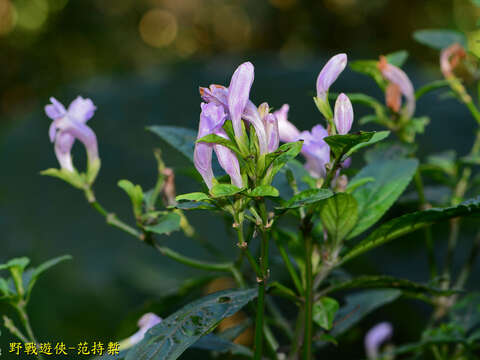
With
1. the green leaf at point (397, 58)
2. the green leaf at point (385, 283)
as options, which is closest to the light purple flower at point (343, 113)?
the green leaf at point (385, 283)

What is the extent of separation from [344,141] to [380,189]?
0.49ft

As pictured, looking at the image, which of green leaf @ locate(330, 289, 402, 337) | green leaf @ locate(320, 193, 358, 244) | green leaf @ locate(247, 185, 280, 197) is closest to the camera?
green leaf @ locate(247, 185, 280, 197)

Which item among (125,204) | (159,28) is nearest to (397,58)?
(125,204)

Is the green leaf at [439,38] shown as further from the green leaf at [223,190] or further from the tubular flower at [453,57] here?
the green leaf at [223,190]

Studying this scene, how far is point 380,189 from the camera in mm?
501

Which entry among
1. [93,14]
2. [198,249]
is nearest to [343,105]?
[198,249]

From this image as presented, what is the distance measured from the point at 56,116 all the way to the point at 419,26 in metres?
2.85

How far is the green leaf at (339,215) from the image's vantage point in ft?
1.50

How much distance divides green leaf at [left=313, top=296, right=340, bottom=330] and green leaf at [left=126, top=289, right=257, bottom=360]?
7cm

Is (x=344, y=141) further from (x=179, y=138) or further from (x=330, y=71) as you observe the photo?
(x=179, y=138)

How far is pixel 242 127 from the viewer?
0.39m

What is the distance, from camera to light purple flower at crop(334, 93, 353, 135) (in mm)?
401

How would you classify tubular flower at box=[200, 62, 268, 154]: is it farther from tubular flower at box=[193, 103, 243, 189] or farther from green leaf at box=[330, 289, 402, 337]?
green leaf at box=[330, 289, 402, 337]

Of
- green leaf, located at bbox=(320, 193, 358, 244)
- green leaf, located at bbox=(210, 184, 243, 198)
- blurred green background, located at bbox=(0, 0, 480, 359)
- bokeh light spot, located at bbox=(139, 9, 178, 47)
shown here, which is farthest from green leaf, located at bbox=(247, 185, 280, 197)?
bokeh light spot, located at bbox=(139, 9, 178, 47)
